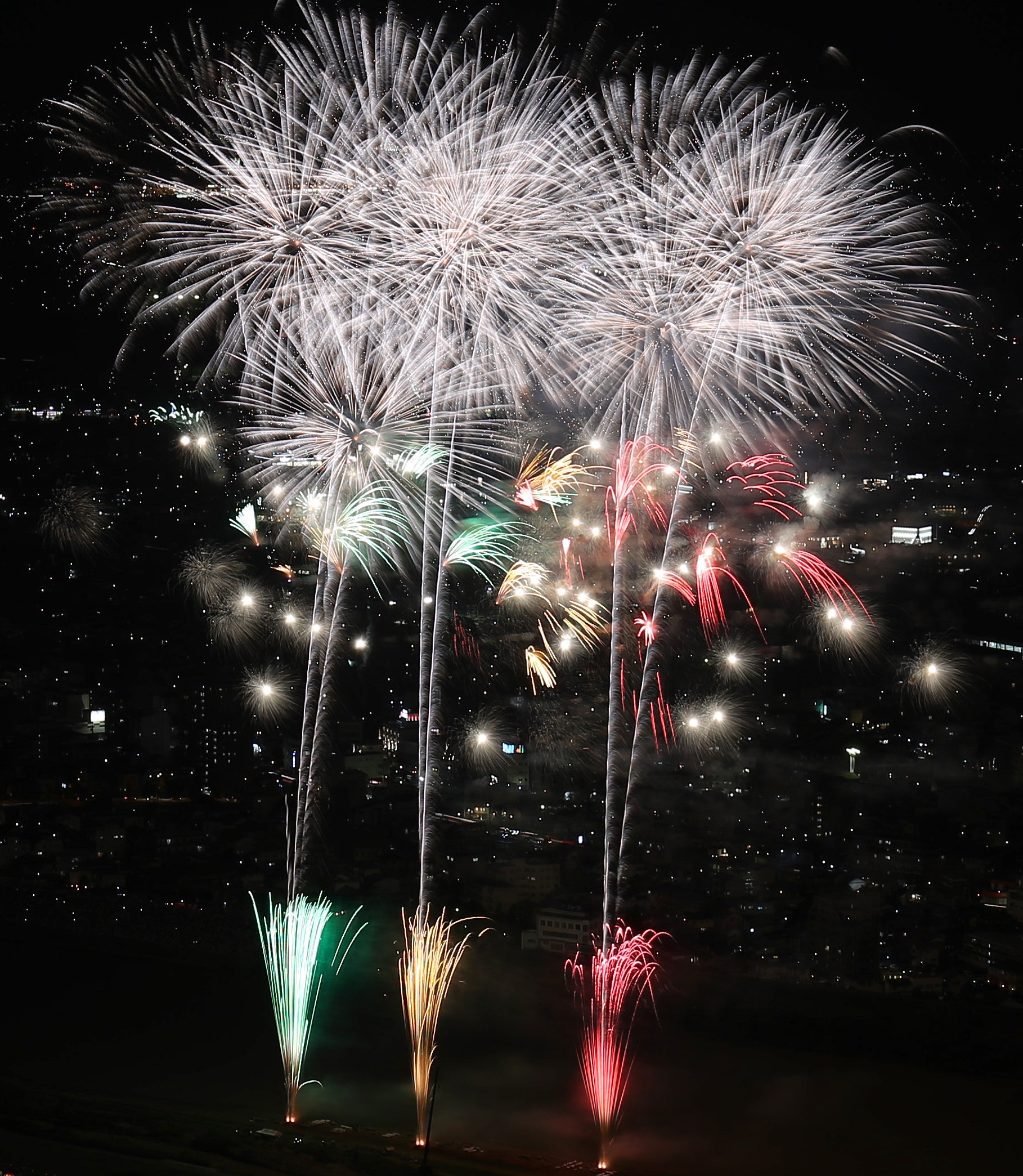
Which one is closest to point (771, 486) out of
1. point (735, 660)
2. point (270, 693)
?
point (735, 660)

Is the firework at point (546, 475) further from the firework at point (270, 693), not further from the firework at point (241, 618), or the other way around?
the firework at point (241, 618)

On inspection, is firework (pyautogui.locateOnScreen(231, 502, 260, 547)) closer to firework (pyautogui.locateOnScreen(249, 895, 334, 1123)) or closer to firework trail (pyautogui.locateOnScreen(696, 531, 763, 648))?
firework trail (pyautogui.locateOnScreen(696, 531, 763, 648))

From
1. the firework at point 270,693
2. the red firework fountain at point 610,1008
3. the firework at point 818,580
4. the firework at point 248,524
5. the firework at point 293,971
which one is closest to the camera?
the red firework fountain at point 610,1008

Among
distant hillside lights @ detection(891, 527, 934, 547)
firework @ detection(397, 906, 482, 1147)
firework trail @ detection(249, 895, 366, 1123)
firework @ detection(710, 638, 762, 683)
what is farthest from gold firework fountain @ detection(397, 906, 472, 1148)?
distant hillside lights @ detection(891, 527, 934, 547)

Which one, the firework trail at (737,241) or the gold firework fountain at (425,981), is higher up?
the firework trail at (737,241)

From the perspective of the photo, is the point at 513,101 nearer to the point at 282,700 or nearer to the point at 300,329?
the point at 300,329

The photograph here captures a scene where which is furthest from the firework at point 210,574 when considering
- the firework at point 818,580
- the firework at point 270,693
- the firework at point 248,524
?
the firework at point 818,580

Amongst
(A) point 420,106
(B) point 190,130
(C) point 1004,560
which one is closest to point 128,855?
(B) point 190,130
